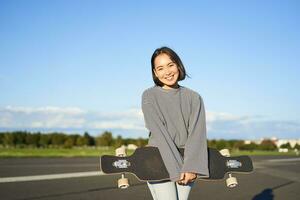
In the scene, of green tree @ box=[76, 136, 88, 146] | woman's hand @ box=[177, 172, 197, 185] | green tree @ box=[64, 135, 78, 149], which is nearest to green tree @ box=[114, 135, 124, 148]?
green tree @ box=[76, 136, 88, 146]

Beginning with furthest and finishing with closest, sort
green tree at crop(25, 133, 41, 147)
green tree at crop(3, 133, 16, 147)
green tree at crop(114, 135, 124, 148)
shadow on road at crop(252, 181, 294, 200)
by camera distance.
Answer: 1. green tree at crop(114, 135, 124, 148)
2. green tree at crop(25, 133, 41, 147)
3. green tree at crop(3, 133, 16, 147)
4. shadow on road at crop(252, 181, 294, 200)

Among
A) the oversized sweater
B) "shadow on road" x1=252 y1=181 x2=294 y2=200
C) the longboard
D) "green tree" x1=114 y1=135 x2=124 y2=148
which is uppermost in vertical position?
the oversized sweater

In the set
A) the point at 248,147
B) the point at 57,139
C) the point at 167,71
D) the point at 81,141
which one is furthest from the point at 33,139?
the point at 167,71

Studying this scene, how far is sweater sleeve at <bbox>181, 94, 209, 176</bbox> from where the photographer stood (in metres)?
3.13

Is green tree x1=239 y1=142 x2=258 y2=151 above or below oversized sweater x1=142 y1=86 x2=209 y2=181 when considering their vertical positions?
below

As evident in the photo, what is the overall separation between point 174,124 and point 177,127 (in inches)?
1.3

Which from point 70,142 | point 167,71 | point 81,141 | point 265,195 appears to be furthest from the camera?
point 81,141

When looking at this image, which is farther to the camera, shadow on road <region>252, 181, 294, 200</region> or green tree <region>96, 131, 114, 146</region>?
green tree <region>96, 131, 114, 146</region>

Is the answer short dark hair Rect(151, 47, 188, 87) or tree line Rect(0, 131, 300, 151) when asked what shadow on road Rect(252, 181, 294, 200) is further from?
tree line Rect(0, 131, 300, 151)

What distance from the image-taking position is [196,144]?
10.5 ft

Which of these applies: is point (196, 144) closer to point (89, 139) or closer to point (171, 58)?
point (171, 58)

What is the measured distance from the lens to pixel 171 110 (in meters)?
3.24

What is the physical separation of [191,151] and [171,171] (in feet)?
→ 0.72

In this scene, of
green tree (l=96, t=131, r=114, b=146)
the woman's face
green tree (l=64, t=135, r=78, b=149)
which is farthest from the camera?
green tree (l=96, t=131, r=114, b=146)
